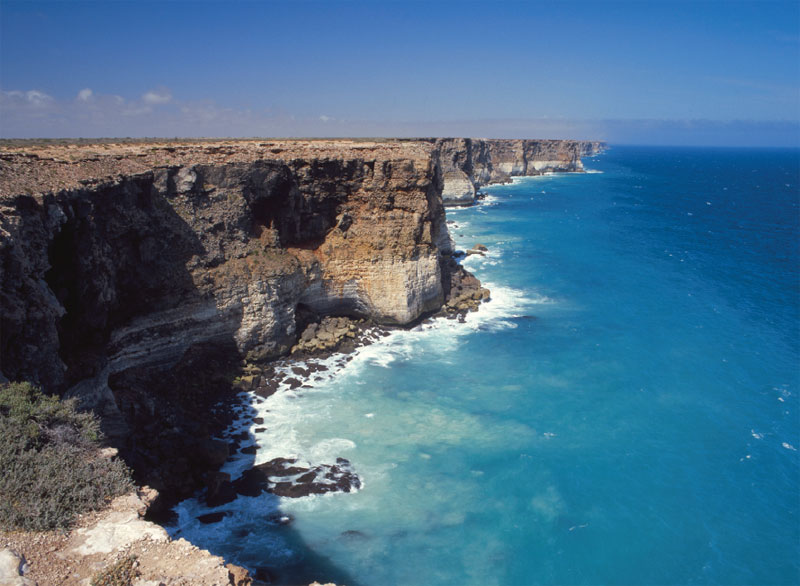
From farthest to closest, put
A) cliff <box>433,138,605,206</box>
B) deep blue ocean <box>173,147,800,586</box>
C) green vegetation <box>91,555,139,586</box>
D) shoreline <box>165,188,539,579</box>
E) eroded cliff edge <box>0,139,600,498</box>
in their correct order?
cliff <box>433,138,605,206</box> → shoreline <box>165,188,539,579</box> → deep blue ocean <box>173,147,800,586</box> → eroded cliff edge <box>0,139,600,498</box> → green vegetation <box>91,555,139,586</box>

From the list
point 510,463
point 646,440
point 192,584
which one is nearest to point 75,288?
point 192,584

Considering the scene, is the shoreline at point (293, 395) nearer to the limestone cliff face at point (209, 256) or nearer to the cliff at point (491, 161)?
the limestone cliff face at point (209, 256)

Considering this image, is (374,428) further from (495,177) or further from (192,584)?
(495,177)

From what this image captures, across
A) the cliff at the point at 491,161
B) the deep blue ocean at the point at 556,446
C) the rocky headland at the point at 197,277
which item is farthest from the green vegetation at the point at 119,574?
the cliff at the point at 491,161

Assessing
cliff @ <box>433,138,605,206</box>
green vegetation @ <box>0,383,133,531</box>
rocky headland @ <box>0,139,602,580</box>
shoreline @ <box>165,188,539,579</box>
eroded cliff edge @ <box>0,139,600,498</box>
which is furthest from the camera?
cliff @ <box>433,138,605,206</box>

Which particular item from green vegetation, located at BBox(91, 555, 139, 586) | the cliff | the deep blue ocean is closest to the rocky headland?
the deep blue ocean

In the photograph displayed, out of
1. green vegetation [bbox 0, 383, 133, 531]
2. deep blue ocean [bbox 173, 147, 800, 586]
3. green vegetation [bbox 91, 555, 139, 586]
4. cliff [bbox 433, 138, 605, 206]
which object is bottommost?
deep blue ocean [bbox 173, 147, 800, 586]

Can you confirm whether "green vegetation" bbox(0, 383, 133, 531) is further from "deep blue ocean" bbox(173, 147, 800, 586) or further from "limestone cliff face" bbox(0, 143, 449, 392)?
"deep blue ocean" bbox(173, 147, 800, 586)
